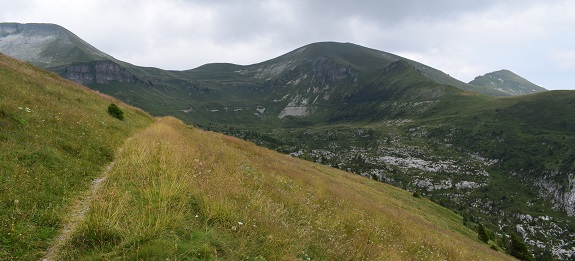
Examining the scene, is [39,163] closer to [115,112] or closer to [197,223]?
[197,223]

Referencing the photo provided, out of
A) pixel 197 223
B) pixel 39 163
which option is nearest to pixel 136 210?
pixel 197 223

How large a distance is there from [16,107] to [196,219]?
1405 centimetres

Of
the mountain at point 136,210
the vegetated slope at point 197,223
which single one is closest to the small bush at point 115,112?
the mountain at point 136,210

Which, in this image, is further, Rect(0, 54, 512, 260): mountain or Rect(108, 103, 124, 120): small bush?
Rect(108, 103, 124, 120): small bush

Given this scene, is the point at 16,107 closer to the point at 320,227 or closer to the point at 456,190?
the point at 320,227

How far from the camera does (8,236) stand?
6.41 meters

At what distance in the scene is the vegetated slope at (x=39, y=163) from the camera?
22.0ft

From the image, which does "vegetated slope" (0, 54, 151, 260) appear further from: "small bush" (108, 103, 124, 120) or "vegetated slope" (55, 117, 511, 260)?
"small bush" (108, 103, 124, 120)

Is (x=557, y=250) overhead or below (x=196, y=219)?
below

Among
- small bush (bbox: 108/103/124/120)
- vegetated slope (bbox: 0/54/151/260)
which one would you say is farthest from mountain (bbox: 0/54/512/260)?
small bush (bbox: 108/103/124/120)

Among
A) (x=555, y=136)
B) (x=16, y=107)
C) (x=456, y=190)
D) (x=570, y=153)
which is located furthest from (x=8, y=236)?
(x=555, y=136)

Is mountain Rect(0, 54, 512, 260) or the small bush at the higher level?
the small bush

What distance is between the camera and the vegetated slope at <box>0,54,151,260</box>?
264 inches

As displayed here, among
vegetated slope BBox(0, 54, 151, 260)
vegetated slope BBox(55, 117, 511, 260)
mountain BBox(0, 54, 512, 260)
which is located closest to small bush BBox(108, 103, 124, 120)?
vegetated slope BBox(0, 54, 151, 260)
